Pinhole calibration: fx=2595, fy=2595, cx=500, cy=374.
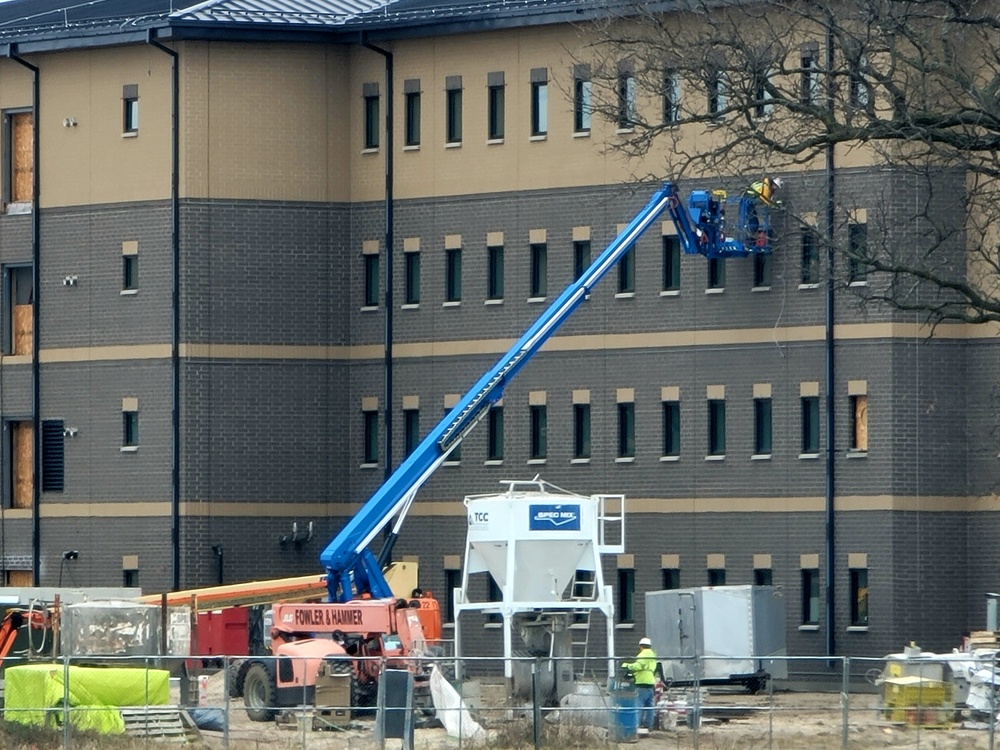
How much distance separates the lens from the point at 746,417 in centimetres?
5325

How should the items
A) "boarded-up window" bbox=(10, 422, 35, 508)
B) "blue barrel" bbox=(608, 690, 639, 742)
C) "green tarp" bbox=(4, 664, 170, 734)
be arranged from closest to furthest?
"green tarp" bbox=(4, 664, 170, 734), "blue barrel" bbox=(608, 690, 639, 742), "boarded-up window" bbox=(10, 422, 35, 508)

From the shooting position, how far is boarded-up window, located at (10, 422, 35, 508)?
2299 inches

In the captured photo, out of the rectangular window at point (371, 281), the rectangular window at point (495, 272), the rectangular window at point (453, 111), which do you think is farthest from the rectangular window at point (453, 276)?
the rectangular window at point (453, 111)

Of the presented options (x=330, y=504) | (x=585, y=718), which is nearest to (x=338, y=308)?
(x=330, y=504)

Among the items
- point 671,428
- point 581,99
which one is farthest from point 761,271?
point 581,99

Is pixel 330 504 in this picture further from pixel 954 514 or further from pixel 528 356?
pixel 954 514

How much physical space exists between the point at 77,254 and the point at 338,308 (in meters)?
5.91

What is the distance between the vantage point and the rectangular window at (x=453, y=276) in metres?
56.8

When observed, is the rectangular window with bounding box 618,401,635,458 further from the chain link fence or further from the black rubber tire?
the black rubber tire

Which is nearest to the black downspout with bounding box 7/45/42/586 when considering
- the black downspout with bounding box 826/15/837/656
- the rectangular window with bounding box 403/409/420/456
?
the rectangular window with bounding box 403/409/420/456

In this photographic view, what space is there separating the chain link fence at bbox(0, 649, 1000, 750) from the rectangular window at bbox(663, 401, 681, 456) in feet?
29.5

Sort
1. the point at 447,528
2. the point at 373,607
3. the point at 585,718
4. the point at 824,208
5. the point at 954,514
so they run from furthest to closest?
the point at 447,528 → the point at 954,514 → the point at 824,208 → the point at 373,607 → the point at 585,718

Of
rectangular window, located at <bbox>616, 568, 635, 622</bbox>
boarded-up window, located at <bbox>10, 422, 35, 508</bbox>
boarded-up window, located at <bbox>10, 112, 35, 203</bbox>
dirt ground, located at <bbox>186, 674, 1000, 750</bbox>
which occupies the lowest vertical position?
dirt ground, located at <bbox>186, 674, 1000, 750</bbox>

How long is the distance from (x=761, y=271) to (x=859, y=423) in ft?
12.5
